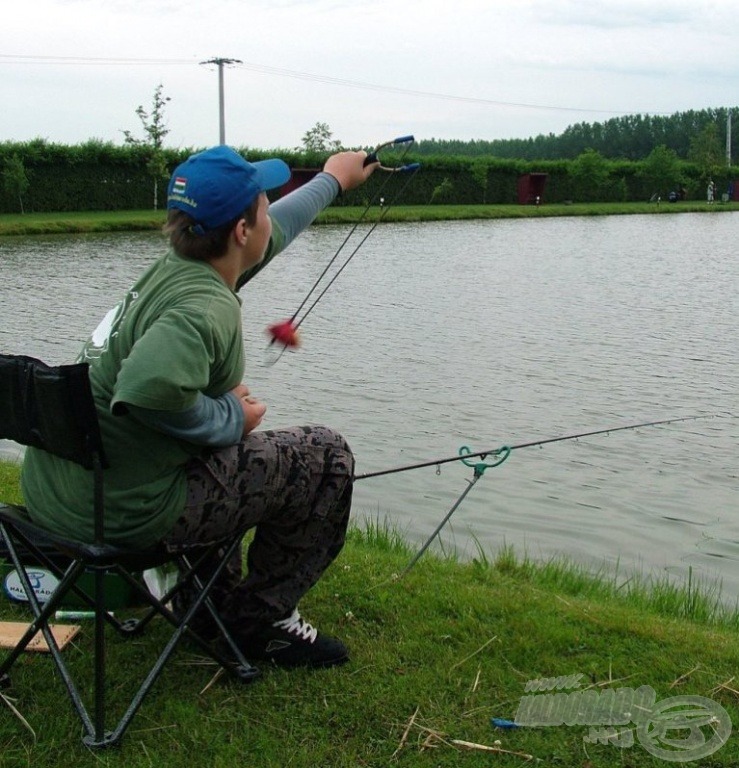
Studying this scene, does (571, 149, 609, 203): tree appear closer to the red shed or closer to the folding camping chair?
the red shed

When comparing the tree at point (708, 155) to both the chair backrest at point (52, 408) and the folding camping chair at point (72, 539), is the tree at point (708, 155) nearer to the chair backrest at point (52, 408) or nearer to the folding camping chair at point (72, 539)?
the folding camping chair at point (72, 539)

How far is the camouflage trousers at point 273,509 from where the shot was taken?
111 inches

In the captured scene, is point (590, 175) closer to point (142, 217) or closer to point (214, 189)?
point (142, 217)

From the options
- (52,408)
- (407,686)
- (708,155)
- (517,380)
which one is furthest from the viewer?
(708,155)

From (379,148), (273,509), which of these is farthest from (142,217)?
(273,509)

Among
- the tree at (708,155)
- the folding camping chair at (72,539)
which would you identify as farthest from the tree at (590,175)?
the folding camping chair at (72,539)

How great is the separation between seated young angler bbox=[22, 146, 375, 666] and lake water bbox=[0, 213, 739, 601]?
9.88ft

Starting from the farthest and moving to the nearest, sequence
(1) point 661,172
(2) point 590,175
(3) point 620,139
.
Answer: (3) point 620,139
(1) point 661,172
(2) point 590,175

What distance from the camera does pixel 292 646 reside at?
3.23 m

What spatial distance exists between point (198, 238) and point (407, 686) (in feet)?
4.55

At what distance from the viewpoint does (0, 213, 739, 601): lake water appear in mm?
6469

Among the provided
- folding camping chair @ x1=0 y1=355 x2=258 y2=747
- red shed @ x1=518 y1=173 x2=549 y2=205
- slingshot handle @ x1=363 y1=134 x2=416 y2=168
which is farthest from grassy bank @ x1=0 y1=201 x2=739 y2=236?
folding camping chair @ x1=0 y1=355 x2=258 y2=747

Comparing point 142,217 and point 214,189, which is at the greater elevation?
point 142,217

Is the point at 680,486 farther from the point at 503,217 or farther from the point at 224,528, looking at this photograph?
the point at 503,217
